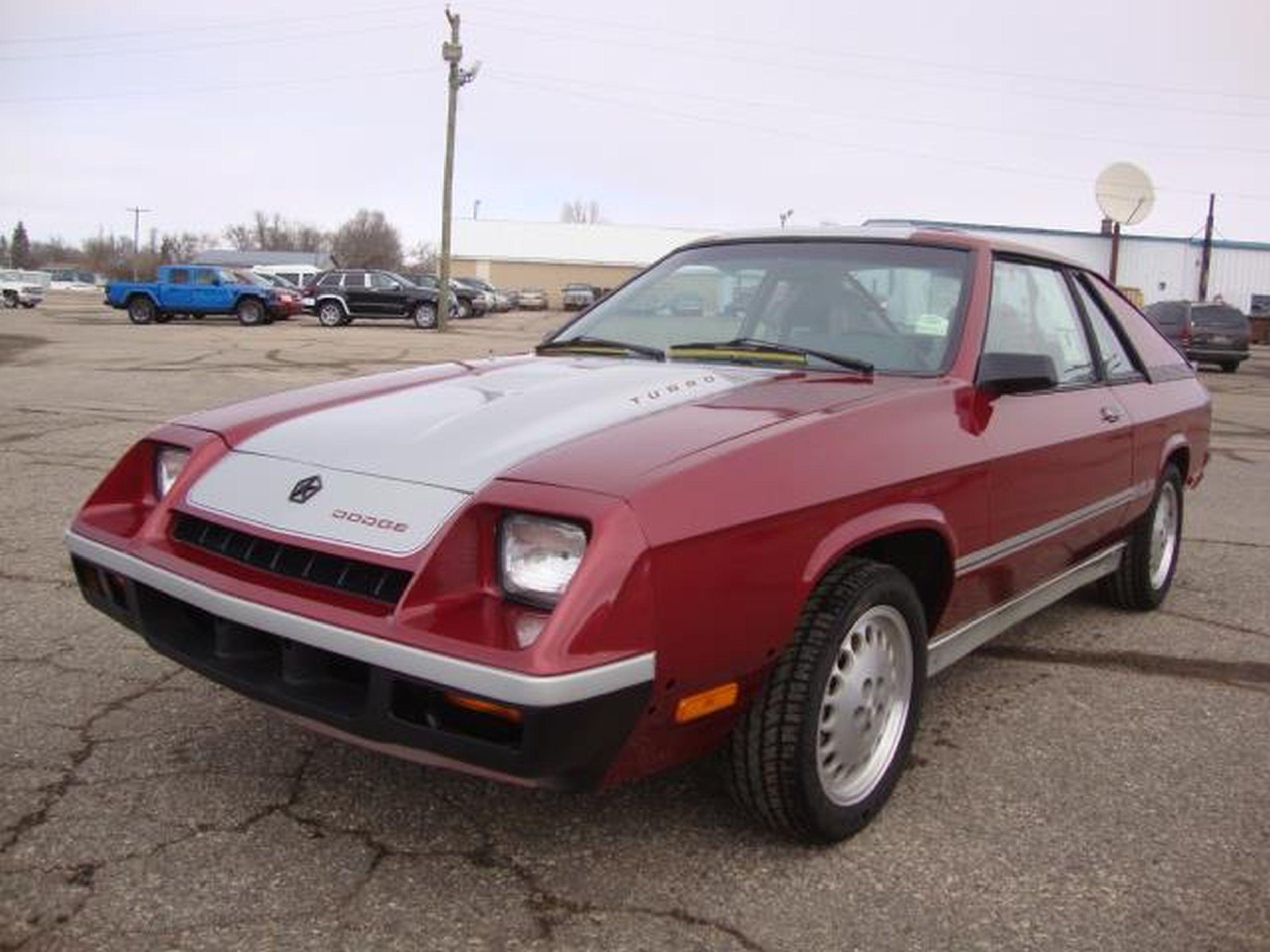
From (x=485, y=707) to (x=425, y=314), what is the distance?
31205 mm

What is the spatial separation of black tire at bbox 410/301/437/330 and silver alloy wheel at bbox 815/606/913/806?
99.6 feet

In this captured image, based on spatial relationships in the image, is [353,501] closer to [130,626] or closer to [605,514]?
[605,514]

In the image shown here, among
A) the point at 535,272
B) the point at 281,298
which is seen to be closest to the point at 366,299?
the point at 281,298

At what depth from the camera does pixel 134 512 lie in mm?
2826

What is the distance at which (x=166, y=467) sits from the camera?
9.39ft

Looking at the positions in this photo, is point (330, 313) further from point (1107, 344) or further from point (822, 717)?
point (822, 717)

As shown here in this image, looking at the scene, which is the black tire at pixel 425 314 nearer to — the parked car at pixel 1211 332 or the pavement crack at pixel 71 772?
the parked car at pixel 1211 332

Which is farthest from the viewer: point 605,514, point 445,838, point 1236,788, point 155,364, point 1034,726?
point 155,364

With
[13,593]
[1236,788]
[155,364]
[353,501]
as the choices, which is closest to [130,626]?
[353,501]

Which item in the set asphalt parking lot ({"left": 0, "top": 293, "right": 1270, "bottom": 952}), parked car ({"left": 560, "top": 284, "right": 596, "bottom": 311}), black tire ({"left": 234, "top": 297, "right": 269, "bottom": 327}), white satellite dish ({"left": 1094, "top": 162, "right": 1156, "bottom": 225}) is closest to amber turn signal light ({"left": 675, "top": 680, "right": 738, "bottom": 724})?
asphalt parking lot ({"left": 0, "top": 293, "right": 1270, "bottom": 952})

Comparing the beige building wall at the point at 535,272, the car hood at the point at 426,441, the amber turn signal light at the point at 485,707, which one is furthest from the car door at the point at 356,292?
the beige building wall at the point at 535,272

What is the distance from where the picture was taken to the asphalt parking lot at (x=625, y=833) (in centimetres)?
226

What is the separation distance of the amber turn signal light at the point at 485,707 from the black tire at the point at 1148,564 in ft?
10.6

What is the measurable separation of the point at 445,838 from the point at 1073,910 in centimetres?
141
